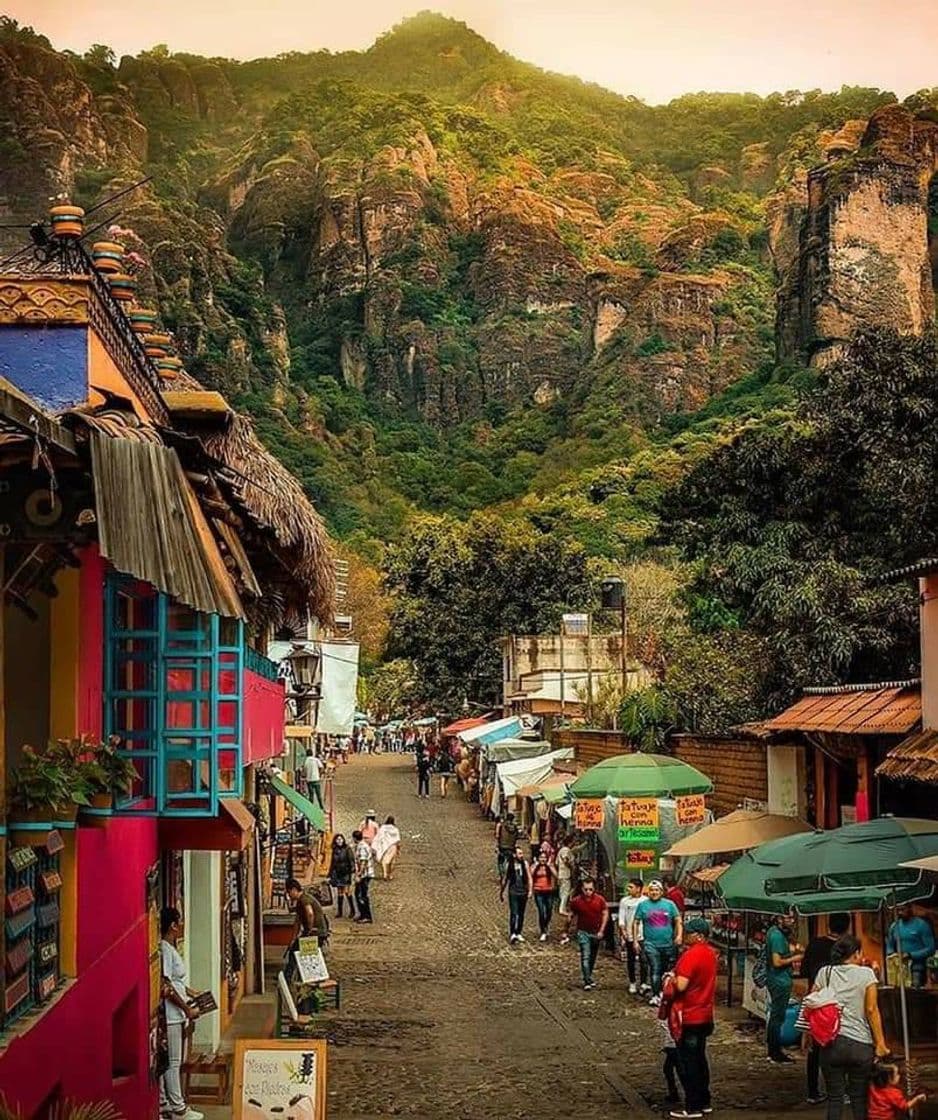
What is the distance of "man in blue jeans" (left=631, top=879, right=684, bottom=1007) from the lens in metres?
15.2

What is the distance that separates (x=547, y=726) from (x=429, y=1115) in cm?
2649

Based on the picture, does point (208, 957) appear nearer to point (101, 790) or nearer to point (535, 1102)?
point (535, 1102)

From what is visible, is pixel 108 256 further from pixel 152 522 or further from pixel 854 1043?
pixel 854 1043

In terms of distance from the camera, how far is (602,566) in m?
59.2

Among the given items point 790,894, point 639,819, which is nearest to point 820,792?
point 639,819

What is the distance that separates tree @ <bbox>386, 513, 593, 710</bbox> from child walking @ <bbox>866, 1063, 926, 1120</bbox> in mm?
42483

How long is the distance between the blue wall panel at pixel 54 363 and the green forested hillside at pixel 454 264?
1728 inches

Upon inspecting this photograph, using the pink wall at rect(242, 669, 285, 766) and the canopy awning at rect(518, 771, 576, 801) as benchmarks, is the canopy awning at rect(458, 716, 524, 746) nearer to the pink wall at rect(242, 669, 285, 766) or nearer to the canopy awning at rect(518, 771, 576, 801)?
the canopy awning at rect(518, 771, 576, 801)

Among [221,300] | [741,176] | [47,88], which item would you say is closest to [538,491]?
[221,300]

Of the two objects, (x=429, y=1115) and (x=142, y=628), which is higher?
(x=142, y=628)

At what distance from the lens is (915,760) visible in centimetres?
1255

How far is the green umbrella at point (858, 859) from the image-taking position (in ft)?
35.4

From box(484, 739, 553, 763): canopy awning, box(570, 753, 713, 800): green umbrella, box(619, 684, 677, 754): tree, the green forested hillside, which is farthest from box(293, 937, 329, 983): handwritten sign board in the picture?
A: the green forested hillside

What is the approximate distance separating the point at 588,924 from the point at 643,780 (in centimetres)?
186
